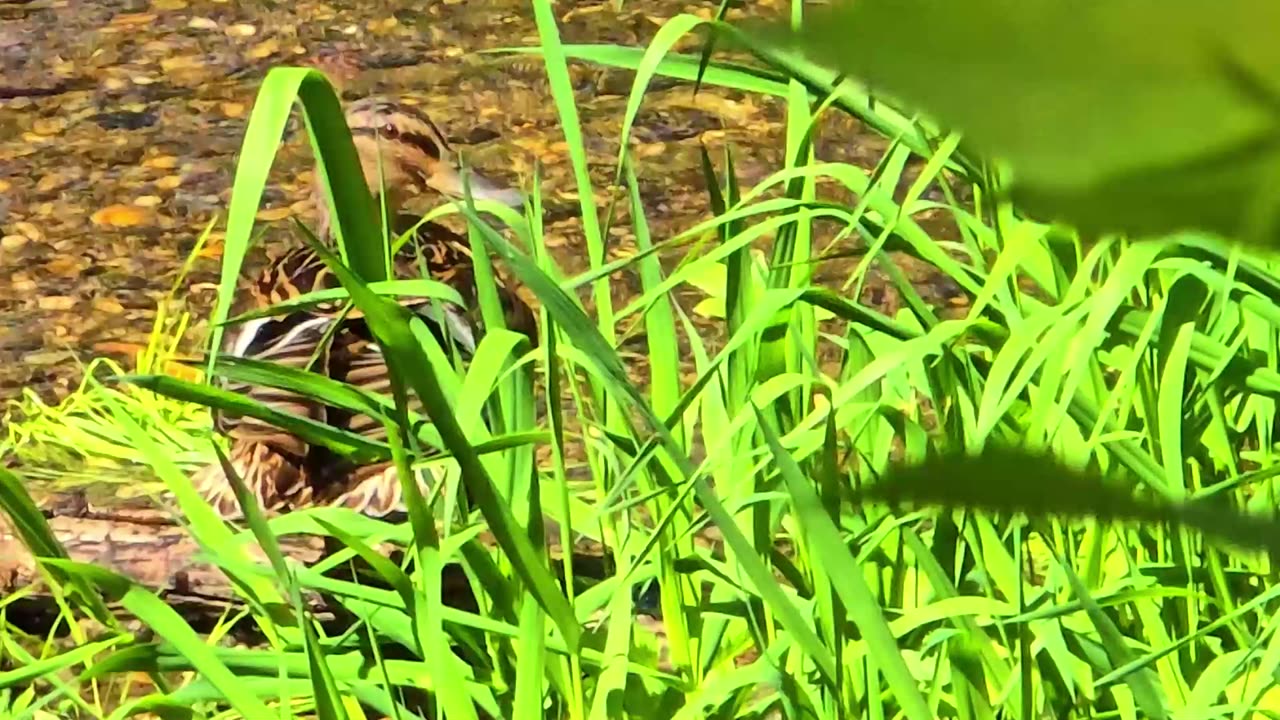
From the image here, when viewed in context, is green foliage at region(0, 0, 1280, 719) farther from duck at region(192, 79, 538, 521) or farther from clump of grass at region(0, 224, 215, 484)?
clump of grass at region(0, 224, 215, 484)

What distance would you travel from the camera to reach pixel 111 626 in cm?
94

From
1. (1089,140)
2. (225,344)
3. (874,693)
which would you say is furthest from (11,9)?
(1089,140)

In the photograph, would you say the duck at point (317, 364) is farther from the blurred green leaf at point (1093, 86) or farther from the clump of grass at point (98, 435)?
the blurred green leaf at point (1093, 86)

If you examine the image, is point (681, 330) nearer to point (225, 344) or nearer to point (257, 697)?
point (225, 344)

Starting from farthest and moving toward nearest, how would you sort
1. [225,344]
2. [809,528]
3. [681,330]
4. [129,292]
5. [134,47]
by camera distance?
[134,47] → [129,292] → [681,330] → [225,344] → [809,528]

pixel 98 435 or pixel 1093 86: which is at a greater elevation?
pixel 1093 86

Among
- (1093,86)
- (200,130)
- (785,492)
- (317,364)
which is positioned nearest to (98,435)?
(317,364)

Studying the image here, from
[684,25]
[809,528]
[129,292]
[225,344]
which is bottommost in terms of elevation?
[129,292]

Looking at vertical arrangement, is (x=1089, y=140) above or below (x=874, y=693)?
above

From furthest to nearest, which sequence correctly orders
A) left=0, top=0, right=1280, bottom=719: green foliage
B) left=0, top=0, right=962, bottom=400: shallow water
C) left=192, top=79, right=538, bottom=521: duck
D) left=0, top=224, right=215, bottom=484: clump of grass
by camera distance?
1. left=0, top=0, right=962, bottom=400: shallow water
2. left=0, top=224, right=215, bottom=484: clump of grass
3. left=192, top=79, right=538, bottom=521: duck
4. left=0, top=0, right=1280, bottom=719: green foliage

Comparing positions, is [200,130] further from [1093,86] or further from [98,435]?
[1093,86]

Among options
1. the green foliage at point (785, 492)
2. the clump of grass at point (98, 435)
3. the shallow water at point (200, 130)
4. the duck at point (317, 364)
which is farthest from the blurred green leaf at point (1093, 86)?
the shallow water at point (200, 130)

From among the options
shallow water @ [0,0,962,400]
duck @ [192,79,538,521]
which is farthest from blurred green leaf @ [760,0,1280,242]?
shallow water @ [0,0,962,400]

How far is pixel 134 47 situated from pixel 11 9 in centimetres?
44
